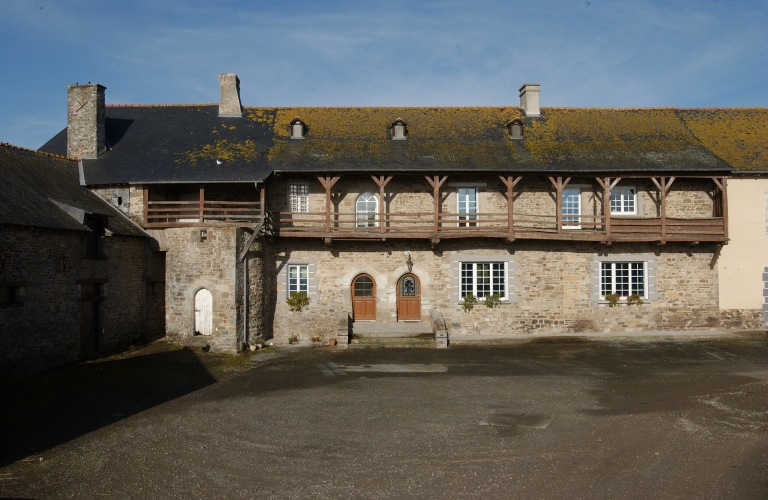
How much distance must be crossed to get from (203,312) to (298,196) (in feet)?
15.2

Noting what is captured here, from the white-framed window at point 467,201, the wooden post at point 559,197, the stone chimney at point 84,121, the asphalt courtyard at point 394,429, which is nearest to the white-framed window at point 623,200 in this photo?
the wooden post at point 559,197

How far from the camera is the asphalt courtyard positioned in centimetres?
707

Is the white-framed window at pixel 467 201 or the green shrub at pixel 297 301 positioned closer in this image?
the green shrub at pixel 297 301

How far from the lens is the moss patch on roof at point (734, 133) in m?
18.9

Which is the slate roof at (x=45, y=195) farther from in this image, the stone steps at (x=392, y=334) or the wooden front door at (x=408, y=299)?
the wooden front door at (x=408, y=299)

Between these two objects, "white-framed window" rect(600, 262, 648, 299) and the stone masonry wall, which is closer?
the stone masonry wall

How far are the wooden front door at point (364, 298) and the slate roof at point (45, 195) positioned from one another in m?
6.53

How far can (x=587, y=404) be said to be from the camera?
414 inches

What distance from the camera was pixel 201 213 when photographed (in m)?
16.8

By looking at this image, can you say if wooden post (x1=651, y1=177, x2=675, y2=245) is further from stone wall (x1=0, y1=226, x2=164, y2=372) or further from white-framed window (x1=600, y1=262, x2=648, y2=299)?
stone wall (x1=0, y1=226, x2=164, y2=372)

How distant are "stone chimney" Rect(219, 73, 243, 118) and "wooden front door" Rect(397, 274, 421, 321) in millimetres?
8689

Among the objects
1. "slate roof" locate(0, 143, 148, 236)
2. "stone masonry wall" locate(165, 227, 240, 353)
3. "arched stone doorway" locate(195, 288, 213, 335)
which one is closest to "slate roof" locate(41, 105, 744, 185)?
"slate roof" locate(0, 143, 148, 236)

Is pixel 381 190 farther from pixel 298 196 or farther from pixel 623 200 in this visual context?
pixel 623 200

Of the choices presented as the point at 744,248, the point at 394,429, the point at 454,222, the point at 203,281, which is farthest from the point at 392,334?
the point at 744,248
